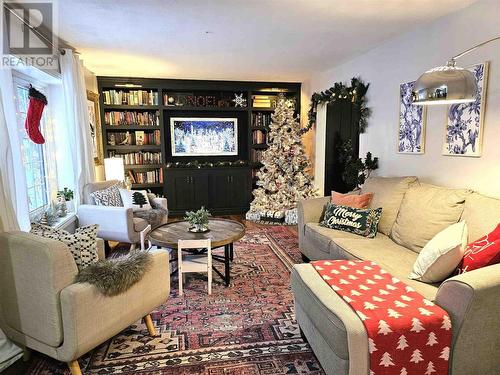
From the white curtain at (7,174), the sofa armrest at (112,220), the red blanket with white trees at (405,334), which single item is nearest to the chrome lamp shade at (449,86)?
the red blanket with white trees at (405,334)

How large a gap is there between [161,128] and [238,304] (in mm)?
4045

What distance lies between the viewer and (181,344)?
2240 millimetres

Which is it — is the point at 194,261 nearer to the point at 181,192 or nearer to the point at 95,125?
the point at 181,192

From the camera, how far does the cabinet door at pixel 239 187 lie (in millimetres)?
6191

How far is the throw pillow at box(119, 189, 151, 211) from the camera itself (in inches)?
164

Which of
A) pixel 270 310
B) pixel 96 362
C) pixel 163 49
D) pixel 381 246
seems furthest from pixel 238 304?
pixel 163 49

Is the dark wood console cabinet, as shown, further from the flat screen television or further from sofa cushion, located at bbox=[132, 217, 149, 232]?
sofa cushion, located at bbox=[132, 217, 149, 232]

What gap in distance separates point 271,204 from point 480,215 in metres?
3.52

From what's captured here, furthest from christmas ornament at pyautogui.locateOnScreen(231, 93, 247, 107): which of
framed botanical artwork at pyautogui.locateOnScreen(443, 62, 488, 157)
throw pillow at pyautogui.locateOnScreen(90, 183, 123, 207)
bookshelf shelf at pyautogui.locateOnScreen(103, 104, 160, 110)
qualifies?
framed botanical artwork at pyautogui.locateOnScreen(443, 62, 488, 157)

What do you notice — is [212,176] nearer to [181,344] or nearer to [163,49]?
[163,49]

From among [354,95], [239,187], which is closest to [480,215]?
[354,95]

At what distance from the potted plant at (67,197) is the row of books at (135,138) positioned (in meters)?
2.12

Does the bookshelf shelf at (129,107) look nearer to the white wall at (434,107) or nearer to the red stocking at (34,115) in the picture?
the red stocking at (34,115)

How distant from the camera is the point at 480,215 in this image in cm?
229
